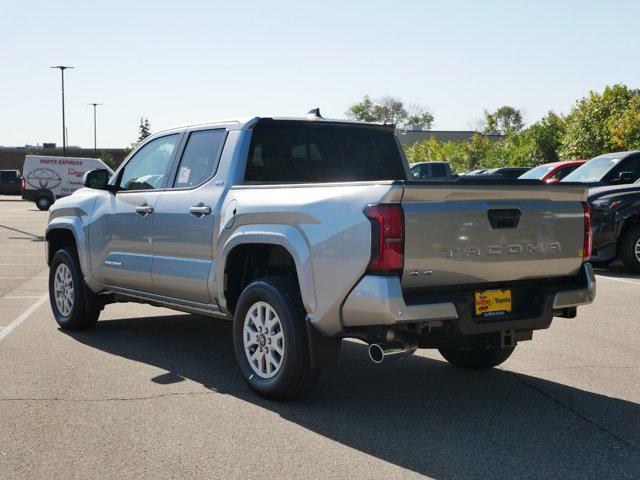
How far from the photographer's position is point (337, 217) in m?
4.96

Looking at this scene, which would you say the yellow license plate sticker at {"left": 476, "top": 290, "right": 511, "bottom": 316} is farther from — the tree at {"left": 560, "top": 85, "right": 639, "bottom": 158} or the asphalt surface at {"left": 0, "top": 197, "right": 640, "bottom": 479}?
the tree at {"left": 560, "top": 85, "right": 639, "bottom": 158}

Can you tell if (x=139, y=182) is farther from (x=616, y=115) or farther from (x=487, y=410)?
(x=616, y=115)

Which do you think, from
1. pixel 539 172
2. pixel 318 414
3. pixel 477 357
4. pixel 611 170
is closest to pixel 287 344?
pixel 318 414

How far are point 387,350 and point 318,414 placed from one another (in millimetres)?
727

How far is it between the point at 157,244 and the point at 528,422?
336cm

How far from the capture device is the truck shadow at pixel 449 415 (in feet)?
14.2

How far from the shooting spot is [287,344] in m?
5.29

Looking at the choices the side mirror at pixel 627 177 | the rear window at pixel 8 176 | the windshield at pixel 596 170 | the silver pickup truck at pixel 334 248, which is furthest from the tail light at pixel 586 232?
the rear window at pixel 8 176

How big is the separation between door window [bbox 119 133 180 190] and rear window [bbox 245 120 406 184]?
1.07 metres

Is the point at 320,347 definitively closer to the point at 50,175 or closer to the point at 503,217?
the point at 503,217

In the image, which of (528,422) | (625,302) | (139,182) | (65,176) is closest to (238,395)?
(528,422)

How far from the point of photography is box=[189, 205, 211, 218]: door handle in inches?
245

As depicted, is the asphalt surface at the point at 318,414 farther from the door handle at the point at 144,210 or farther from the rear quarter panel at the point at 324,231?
the door handle at the point at 144,210

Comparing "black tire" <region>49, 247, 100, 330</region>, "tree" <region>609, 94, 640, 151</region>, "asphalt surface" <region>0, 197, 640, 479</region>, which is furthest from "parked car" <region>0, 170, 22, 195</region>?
"asphalt surface" <region>0, 197, 640, 479</region>
